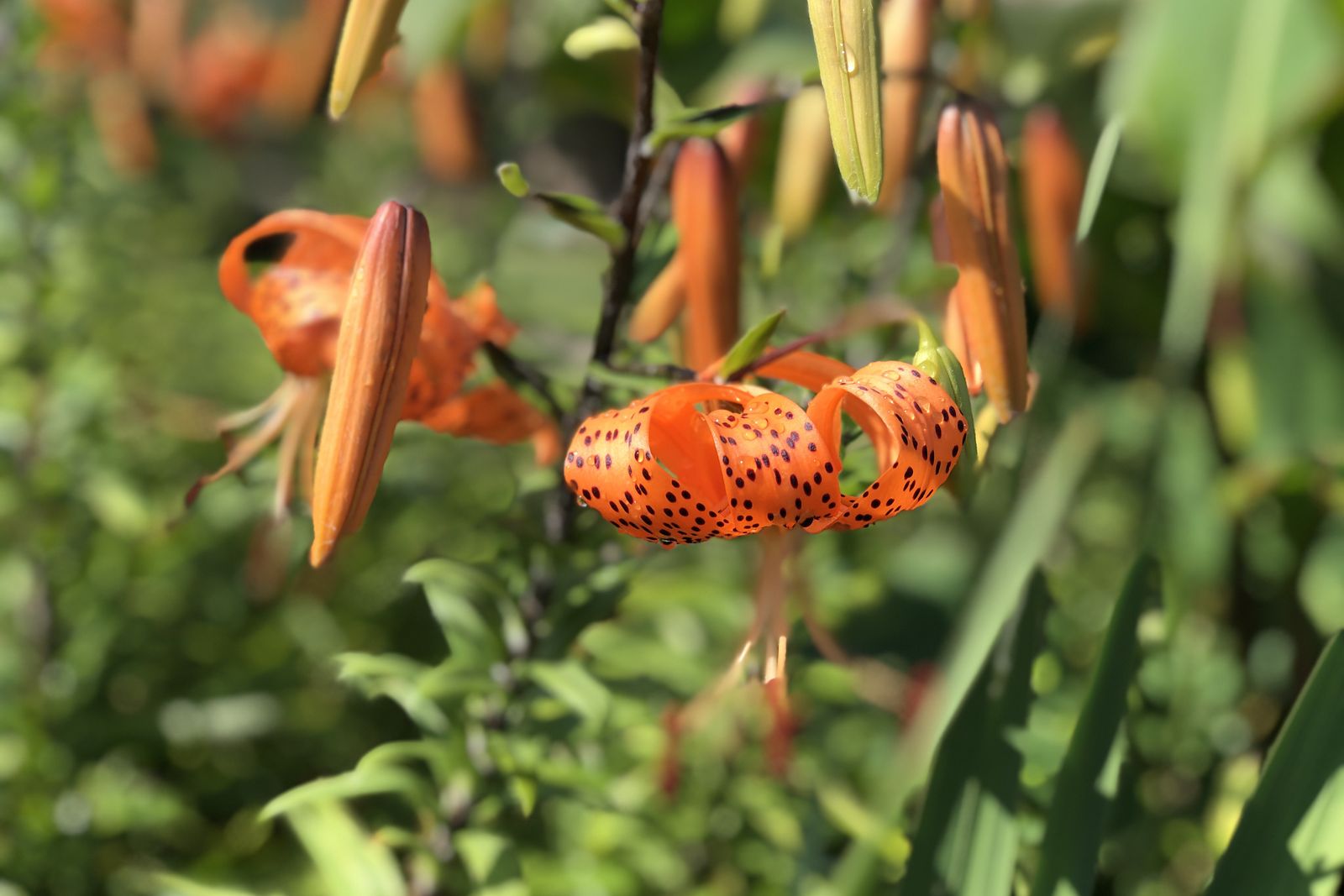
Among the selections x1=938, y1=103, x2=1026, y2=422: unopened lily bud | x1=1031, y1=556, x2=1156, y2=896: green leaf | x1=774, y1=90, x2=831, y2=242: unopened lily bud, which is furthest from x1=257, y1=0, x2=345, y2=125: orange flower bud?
x1=1031, y1=556, x2=1156, y2=896: green leaf

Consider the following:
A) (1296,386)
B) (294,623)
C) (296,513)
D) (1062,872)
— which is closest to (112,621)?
(294,623)

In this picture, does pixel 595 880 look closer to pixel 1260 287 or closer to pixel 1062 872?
pixel 1062 872

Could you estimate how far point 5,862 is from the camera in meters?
0.99

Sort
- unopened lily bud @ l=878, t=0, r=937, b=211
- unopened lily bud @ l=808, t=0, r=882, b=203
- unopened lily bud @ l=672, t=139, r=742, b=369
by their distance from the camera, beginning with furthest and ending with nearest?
1. unopened lily bud @ l=878, t=0, r=937, b=211
2. unopened lily bud @ l=672, t=139, r=742, b=369
3. unopened lily bud @ l=808, t=0, r=882, b=203

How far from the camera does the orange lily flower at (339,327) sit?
68 cm

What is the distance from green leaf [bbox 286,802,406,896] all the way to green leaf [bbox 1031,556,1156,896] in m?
0.38

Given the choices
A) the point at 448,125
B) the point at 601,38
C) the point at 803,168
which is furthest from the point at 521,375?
the point at 448,125

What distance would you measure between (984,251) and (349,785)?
17.7 inches

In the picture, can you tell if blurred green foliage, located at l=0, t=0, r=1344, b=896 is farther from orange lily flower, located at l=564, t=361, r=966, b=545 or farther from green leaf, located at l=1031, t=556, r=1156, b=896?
orange lily flower, located at l=564, t=361, r=966, b=545

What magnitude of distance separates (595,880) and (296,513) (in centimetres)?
34

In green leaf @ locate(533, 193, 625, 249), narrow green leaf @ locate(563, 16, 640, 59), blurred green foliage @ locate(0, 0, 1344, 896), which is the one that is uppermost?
narrow green leaf @ locate(563, 16, 640, 59)

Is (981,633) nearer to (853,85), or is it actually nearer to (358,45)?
(853,85)

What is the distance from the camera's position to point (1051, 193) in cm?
104

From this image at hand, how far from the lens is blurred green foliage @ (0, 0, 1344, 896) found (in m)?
0.72
